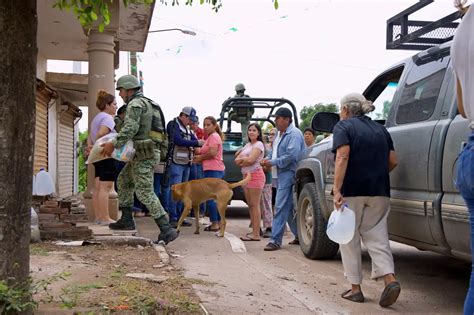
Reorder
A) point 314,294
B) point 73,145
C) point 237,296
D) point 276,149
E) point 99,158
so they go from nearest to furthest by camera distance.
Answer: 1. point 237,296
2. point 314,294
3. point 99,158
4. point 276,149
5. point 73,145

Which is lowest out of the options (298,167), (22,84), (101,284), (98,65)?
(101,284)

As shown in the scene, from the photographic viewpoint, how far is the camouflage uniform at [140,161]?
592 cm

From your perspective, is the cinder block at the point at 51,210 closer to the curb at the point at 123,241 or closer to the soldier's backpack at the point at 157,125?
the curb at the point at 123,241

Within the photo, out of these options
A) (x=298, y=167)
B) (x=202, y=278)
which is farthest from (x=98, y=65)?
(x=202, y=278)

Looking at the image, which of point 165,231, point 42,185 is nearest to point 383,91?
point 165,231

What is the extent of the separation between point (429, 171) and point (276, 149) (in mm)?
3255

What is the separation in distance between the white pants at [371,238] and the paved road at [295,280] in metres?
0.30

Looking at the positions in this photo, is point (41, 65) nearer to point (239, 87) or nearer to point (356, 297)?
point (239, 87)

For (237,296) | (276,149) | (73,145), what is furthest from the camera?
(73,145)

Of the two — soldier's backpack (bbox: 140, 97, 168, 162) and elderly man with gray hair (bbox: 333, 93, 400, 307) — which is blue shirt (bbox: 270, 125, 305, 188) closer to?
soldier's backpack (bbox: 140, 97, 168, 162)

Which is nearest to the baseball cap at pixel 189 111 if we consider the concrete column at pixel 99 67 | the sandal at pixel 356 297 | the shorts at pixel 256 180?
the shorts at pixel 256 180

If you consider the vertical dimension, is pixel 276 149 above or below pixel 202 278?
above

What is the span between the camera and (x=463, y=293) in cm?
504

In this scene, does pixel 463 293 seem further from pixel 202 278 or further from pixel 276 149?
pixel 276 149
